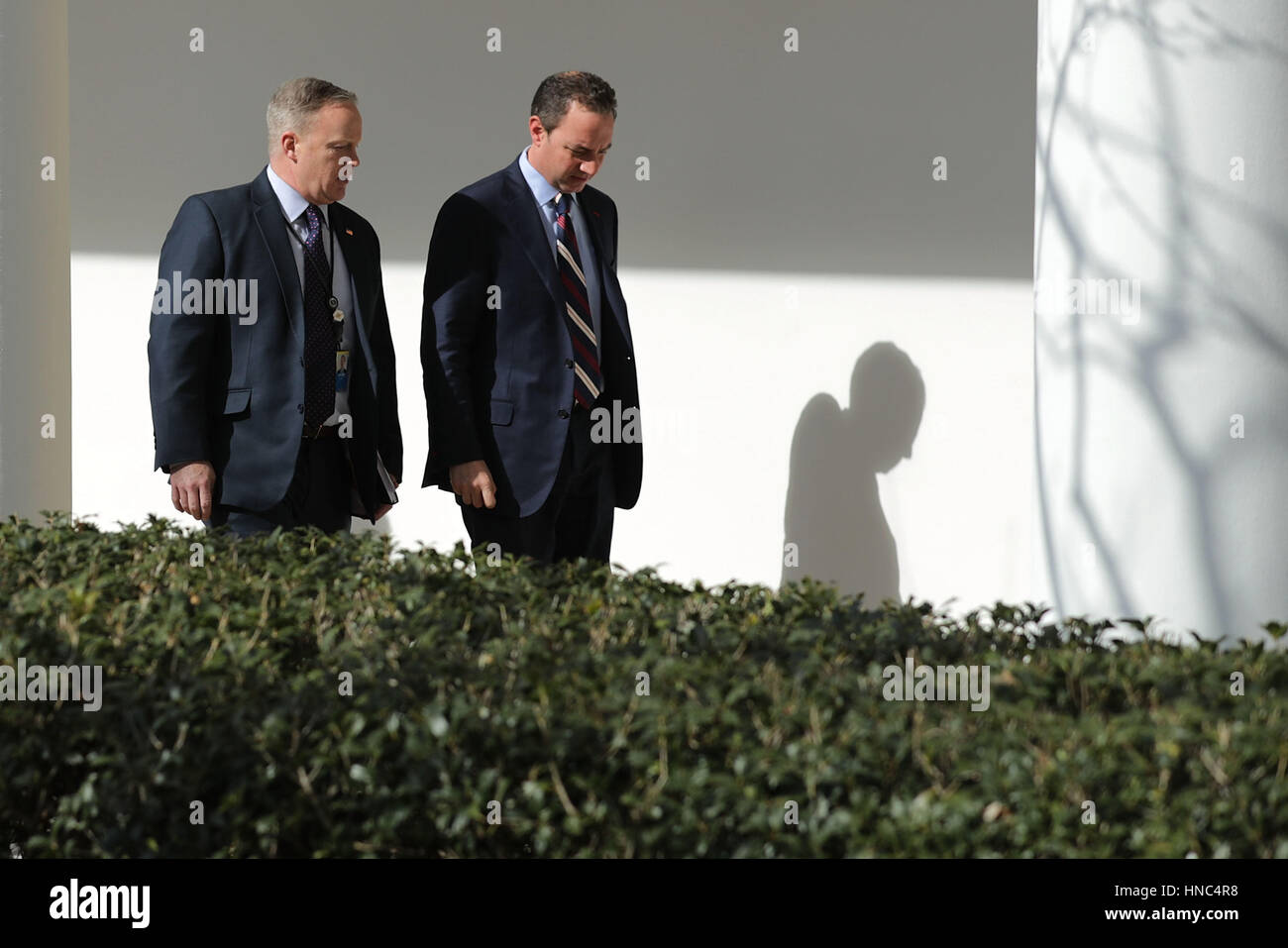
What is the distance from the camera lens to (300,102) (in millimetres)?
4410

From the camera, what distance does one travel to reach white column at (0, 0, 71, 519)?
16.3 ft

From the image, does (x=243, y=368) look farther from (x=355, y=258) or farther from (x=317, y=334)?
(x=355, y=258)

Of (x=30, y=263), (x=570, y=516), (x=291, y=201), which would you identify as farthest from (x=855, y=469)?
(x=30, y=263)

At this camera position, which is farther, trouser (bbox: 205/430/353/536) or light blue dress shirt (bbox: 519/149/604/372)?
light blue dress shirt (bbox: 519/149/604/372)

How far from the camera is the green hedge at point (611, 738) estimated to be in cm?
212

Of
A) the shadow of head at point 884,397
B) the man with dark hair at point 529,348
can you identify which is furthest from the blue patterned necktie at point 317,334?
the shadow of head at point 884,397

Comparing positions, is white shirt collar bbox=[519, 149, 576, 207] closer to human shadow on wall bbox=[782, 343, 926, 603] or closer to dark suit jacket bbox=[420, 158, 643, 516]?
dark suit jacket bbox=[420, 158, 643, 516]

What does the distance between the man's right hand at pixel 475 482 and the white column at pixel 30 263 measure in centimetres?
154

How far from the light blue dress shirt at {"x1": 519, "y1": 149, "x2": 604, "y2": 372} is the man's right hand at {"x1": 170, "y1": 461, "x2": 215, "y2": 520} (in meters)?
1.32

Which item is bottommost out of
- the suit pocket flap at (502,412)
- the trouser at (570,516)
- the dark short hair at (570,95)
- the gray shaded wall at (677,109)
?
the trouser at (570,516)

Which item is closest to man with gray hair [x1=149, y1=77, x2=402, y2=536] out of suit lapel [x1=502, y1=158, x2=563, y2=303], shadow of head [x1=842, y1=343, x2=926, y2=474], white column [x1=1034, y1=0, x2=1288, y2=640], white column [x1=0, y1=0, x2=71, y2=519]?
suit lapel [x1=502, y1=158, x2=563, y2=303]

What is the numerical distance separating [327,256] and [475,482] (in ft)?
2.84

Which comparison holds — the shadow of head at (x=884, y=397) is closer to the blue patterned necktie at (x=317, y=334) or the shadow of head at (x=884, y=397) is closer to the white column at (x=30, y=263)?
the blue patterned necktie at (x=317, y=334)

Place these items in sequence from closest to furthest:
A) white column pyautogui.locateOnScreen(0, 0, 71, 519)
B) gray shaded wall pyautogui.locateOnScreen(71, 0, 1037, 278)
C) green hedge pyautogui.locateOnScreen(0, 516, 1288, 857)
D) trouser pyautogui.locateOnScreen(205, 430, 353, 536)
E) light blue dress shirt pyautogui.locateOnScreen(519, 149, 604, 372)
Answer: green hedge pyautogui.locateOnScreen(0, 516, 1288, 857)
trouser pyautogui.locateOnScreen(205, 430, 353, 536)
light blue dress shirt pyautogui.locateOnScreen(519, 149, 604, 372)
white column pyautogui.locateOnScreen(0, 0, 71, 519)
gray shaded wall pyautogui.locateOnScreen(71, 0, 1037, 278)
